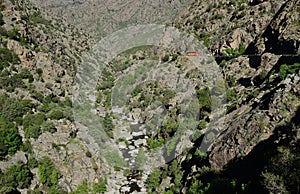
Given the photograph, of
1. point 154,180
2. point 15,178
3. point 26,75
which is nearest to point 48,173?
point 15,178

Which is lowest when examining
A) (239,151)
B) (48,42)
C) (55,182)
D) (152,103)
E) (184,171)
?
(239,151)

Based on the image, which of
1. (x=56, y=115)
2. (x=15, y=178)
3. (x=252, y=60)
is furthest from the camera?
(x=252, y=60)

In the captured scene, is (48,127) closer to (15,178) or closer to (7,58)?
(15,178)

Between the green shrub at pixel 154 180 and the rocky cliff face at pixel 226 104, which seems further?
the green shrub at pixel 154 180

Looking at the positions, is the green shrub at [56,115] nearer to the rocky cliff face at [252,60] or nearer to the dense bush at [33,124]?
the dense bush at [33,124]

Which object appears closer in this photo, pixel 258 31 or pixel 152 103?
pixel 258 31

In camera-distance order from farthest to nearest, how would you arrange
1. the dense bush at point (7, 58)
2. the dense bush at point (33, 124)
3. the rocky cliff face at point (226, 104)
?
the dense bush at point (7, 58), the dense bush at point (33, 124), the rocky cliff face at point (226, 104)

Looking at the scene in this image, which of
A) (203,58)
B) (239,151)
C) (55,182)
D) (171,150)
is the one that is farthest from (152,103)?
(239,151)

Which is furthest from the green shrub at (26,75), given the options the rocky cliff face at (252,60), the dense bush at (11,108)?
the rocky cliff face at (252,60)

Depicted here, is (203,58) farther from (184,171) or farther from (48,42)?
(48,42)
